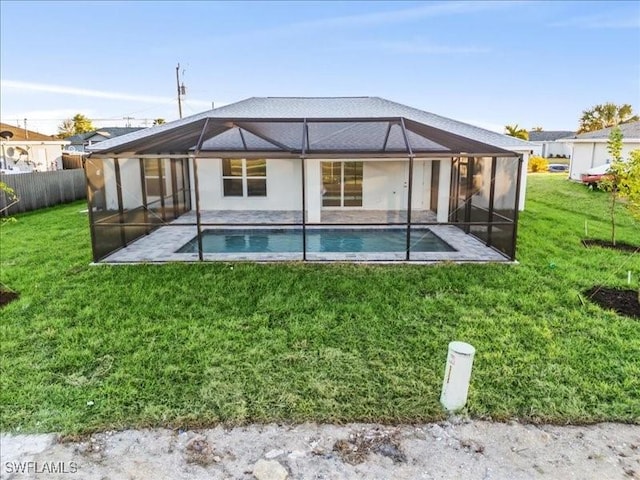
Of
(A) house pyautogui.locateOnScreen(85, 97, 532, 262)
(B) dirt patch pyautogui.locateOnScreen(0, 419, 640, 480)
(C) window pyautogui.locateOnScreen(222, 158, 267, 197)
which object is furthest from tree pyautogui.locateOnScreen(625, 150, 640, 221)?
(C) window pyautogui.locateOnScreen(222, 158, 267, 197)

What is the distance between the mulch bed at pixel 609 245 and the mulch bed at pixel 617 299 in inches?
132

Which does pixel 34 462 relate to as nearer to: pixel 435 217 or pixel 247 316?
pixel 247 316

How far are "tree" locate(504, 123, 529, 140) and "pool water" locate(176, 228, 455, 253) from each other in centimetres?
3779

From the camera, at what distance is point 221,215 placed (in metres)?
14.7

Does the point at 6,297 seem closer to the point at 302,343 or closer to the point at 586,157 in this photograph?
the point at 302,343

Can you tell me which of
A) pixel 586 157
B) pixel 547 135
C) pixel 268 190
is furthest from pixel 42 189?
pixel 547 135

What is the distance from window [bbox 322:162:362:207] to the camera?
15.0 m

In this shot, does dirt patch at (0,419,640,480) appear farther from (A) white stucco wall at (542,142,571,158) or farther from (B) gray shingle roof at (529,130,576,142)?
(B) gray shingle roof at (529,130,576,142)

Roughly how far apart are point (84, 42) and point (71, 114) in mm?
46429

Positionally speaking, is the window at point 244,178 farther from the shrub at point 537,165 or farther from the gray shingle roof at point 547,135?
the gray shingle roof at point 547,135

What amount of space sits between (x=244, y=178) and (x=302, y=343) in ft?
36.3

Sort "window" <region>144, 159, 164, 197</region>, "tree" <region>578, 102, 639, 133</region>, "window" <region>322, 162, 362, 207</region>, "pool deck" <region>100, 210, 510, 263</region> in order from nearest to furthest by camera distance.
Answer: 1. "pool deck" <region>100, 210, 510, 263</region>
2. "window" <region>144, 159, 164, 197</region>
3. "window" <region>322, 162, 362, 207</region>
4. "tree" <region>578, 102, 639, 133</region>

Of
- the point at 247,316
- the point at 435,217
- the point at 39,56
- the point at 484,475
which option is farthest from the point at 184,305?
the point at 39,56

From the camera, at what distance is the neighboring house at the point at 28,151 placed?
2833 cm
